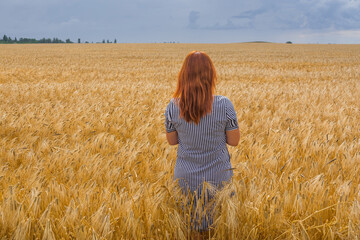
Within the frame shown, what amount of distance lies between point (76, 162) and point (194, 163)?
144 cm

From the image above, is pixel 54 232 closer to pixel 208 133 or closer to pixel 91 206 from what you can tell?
pixel 91 206

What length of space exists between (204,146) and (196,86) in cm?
44

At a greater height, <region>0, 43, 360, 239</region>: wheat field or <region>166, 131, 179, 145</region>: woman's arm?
<region>166, 131, 179, 145</region>: woman's arm

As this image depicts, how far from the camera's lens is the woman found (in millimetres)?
2135

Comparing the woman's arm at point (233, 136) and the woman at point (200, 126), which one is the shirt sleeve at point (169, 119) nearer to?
the woman at point (200, 126)

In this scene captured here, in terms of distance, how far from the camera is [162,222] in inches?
74.5

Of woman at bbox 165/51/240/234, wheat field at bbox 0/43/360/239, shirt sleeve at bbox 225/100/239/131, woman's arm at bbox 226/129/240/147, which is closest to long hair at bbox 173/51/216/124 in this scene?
woman at bbox 165/51/240/234

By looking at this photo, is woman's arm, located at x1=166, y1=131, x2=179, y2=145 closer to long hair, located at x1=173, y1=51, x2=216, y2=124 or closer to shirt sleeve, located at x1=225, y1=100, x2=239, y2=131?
long hair, located at x1=173, y1=51, x2=216, y2=124

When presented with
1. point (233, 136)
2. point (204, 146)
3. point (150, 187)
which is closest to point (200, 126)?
point (204, 146)

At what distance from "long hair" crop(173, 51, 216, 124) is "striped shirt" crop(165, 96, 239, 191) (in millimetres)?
75

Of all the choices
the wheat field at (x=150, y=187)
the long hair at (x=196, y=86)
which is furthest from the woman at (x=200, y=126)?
the wheat field at (x=150, y=187)

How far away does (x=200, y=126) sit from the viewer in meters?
2.23

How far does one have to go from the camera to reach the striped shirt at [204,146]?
2.22 meters

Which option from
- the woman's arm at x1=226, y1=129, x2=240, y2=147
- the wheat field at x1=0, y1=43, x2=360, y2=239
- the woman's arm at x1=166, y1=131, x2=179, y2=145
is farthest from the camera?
the woman's arm at x1=166, y1=131, x2=179, y2=145
